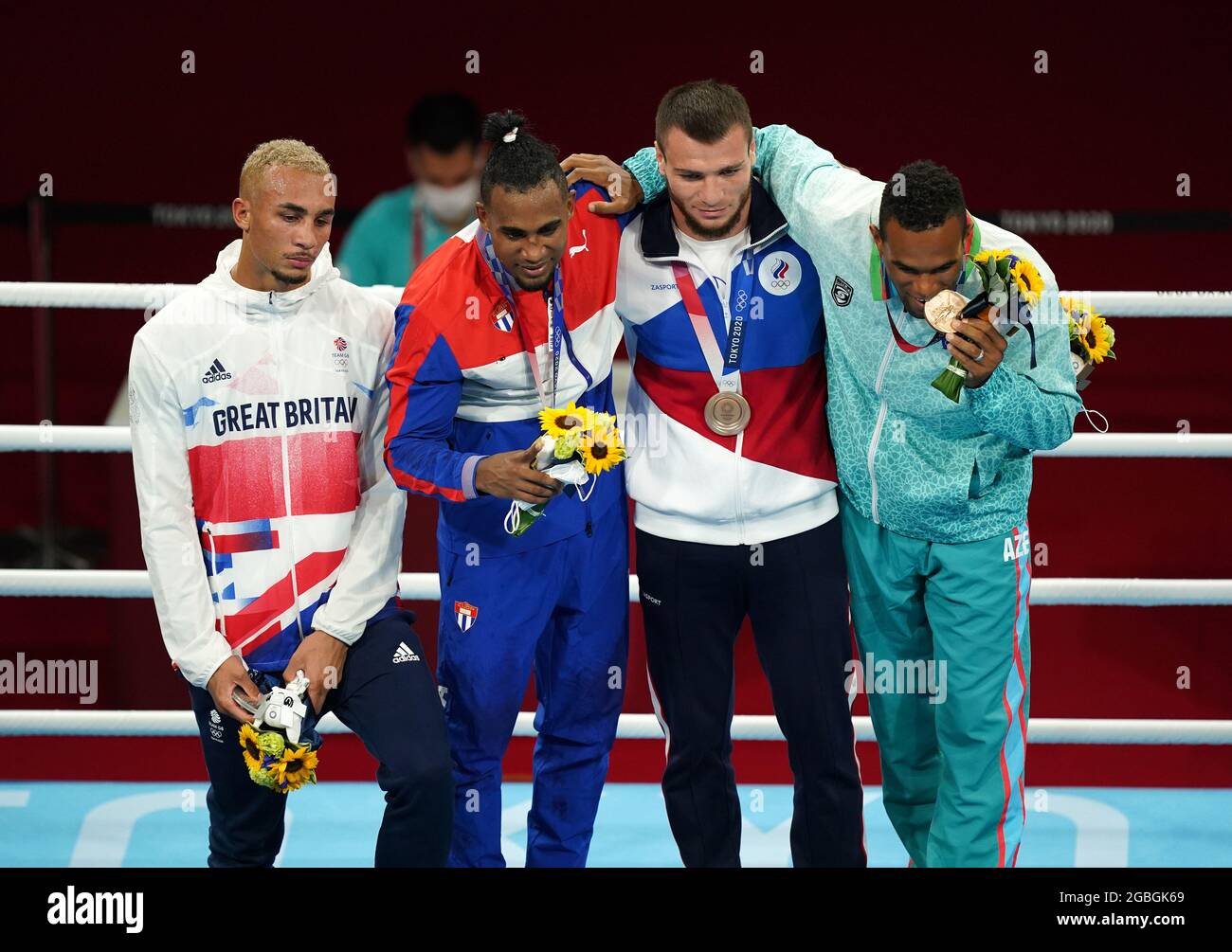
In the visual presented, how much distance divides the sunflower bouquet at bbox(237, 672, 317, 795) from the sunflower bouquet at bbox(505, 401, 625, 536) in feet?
1.91

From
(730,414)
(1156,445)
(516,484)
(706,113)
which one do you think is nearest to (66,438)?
(516,484)

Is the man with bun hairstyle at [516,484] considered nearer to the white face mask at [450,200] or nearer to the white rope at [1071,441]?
the white rope at [1071,441]

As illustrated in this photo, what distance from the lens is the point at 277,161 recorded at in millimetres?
2848

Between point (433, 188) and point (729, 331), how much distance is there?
6.98 feet

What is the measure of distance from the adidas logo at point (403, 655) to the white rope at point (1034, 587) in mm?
649

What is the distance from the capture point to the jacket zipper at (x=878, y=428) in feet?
9.46

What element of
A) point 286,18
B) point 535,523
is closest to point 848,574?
point 535,523

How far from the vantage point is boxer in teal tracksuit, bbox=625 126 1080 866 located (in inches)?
111

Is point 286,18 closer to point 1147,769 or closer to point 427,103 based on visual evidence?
point 427,103

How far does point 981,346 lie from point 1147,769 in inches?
87.2

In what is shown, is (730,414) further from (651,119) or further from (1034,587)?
(651,119)

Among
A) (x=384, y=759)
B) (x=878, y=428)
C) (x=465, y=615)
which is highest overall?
(x=878, y=428)
